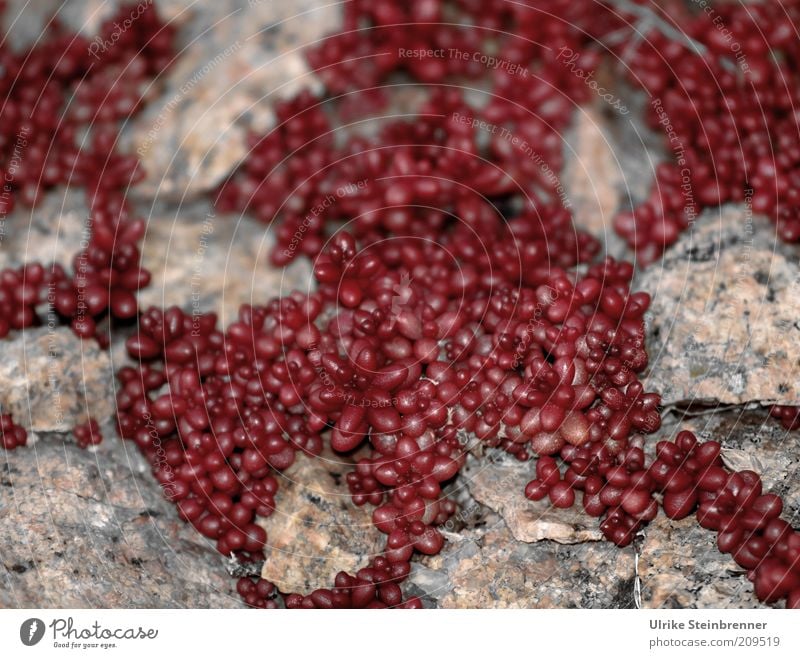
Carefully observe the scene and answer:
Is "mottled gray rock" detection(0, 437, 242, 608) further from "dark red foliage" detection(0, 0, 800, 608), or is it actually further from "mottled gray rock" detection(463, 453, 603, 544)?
"mottled gray rock" detection(463, 453, 603, 544)

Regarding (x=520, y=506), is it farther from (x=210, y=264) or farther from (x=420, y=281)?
(x=210, y=264)

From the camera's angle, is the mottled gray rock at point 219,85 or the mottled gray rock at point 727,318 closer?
the mottled gray rock at point 727,318

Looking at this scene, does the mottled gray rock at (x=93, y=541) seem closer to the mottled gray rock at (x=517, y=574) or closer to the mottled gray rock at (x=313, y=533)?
the mottled gray rock at (x=313, y=533)

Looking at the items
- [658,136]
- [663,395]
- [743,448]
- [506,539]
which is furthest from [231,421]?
[658,136]

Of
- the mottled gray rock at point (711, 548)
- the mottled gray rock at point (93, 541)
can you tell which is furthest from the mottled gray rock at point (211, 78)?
the mottled gray rock at point (711, 548)

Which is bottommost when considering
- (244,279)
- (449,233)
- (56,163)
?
(244,279)

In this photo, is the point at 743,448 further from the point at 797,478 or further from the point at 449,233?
the point at 449,233

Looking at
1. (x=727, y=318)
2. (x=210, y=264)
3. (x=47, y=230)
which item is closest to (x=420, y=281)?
(x=210, y=264)

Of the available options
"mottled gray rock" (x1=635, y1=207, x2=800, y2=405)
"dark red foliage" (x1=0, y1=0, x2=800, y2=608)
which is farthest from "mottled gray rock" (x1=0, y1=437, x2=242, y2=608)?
Answer: "mottled gray rock" (x1=635, y1=207, x2=800, y2=405)
